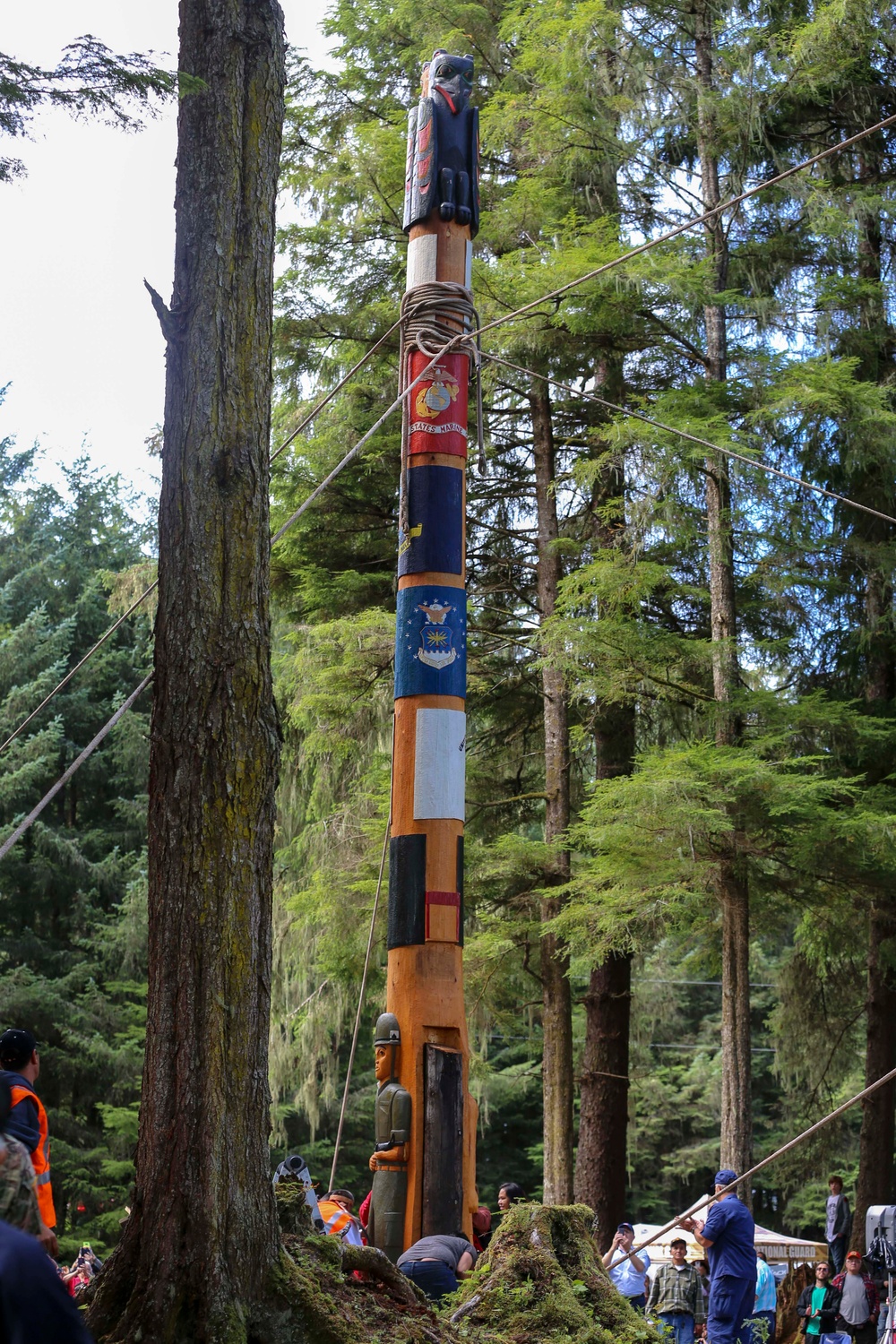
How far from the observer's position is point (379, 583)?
15.5 metres

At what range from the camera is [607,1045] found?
14.6 metres

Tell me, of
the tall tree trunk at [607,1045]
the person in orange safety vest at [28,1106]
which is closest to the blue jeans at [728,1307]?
the person in orange safety vest at [28,1106]

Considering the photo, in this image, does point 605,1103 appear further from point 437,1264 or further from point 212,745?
point 212,745

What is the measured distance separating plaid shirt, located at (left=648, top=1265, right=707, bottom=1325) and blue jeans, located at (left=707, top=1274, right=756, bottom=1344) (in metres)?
2.79

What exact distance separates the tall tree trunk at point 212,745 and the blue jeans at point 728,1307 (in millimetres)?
4304

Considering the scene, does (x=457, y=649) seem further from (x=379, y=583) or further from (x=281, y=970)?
(x=281, y=970)

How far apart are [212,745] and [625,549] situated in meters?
9.68

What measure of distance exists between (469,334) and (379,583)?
6.97 m

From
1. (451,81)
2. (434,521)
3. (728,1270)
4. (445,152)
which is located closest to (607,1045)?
(728,1270)

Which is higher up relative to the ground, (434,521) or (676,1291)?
(434,521)

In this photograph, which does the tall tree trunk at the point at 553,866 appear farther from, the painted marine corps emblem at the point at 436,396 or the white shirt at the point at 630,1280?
the painted marine corps emblem at the point at 436,396

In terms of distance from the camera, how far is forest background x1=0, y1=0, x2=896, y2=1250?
12062mm

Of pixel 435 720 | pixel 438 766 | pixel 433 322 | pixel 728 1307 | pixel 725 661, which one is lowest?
pixel 728 1307

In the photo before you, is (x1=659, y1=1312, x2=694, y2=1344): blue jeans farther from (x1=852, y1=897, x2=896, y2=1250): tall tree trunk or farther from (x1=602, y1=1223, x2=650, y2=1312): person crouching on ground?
(x1=852, y1=897, x2=896, y2=1250): tall tree trunk
